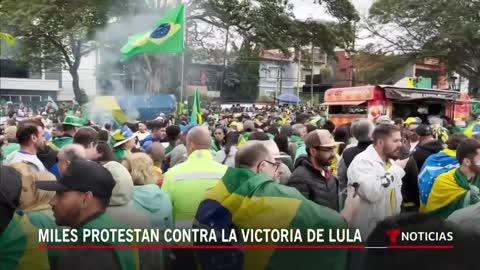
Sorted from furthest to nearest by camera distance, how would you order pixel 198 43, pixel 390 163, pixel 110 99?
pixel 198 43, pixel 110 99, pixel 390 163

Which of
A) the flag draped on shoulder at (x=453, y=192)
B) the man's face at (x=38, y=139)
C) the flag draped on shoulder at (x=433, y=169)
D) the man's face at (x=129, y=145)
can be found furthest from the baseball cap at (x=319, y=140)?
the man's face at (x=129, y=145)

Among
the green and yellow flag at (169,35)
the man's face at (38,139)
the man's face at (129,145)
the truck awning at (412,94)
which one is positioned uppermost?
the green and yellow flag at (169,35)

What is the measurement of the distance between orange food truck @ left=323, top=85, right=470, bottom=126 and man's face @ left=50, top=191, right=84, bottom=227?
12662 mm

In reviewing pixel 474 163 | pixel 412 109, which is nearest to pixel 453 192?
pixel 474 163

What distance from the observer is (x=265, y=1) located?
23734mm

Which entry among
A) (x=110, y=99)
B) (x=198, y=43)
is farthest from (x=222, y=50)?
(x=110, y=99)

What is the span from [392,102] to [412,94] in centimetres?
59

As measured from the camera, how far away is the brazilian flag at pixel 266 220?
2.54 meters

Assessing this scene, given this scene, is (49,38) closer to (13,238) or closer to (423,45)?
(423,45)

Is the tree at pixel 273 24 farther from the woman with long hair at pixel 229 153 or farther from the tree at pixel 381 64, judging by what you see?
the woman with long hair at pixel 229 153

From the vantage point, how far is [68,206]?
8.25ft

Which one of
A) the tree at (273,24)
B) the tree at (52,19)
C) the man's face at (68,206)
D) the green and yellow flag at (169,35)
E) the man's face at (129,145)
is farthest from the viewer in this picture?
the tree at (273,24)

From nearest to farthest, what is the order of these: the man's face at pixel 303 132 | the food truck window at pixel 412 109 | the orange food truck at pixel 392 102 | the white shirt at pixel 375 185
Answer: the white shirt at pixel 375 185
the man's face at pixel 303 132
the orange food truck at pixel 392 102
the food truck window at pixel 412 109

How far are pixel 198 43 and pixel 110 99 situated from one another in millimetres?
14231
